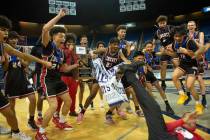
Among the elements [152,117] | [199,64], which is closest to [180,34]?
[199,64]

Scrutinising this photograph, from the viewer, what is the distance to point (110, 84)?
19.4 ft

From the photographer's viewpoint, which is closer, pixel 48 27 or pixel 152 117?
pixel 152 117

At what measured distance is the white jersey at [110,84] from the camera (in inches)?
227

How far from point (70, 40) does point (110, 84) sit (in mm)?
1611

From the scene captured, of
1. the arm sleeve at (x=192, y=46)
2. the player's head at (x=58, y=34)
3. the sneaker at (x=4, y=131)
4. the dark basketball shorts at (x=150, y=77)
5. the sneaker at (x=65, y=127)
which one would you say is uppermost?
the player's head at (x=58, y=34)

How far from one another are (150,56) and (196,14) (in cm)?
2068

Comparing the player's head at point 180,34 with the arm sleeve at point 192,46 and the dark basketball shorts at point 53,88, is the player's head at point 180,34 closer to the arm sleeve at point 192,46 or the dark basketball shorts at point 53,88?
the arm sleeve at point 192,46

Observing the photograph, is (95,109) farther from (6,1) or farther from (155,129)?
(6,1)

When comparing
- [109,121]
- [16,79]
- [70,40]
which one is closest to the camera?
[16,79]

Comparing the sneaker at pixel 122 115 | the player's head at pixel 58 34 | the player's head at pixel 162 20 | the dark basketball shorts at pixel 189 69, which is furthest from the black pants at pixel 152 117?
the player's head at pixel 162 20

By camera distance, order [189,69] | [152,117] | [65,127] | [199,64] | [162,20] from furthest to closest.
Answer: [162,20], [199,64], [189,69], [65,127], [152,117]

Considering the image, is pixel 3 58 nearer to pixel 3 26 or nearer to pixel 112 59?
pixel 3 26

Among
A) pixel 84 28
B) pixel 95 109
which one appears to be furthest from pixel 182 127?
pixel 84 28

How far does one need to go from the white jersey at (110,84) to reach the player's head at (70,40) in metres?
0.84
